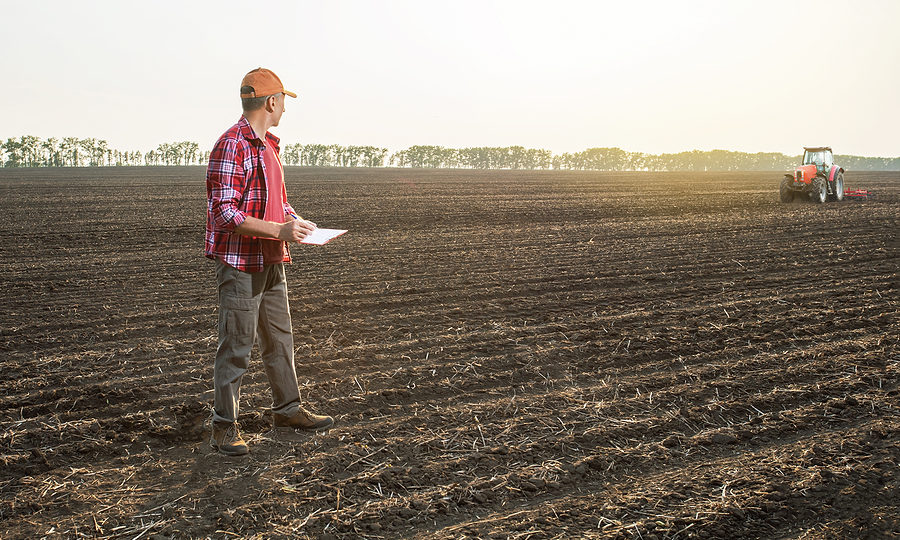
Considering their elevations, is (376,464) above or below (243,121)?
below

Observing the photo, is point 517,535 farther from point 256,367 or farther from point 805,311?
point 805,311

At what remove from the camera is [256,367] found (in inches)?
236

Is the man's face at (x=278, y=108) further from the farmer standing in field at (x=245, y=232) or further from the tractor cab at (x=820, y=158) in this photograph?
the tractor cab at (x=820, y=158)

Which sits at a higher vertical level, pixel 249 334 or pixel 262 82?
pixel 262 82

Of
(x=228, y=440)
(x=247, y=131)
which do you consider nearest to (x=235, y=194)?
(x=247, y=131)

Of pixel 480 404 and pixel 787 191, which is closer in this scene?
pixel 480 404

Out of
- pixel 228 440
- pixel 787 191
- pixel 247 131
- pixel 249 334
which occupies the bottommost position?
pixel 228 440

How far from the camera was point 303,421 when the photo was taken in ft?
15.0

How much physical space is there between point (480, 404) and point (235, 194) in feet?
7.79

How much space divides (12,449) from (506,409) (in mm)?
3273

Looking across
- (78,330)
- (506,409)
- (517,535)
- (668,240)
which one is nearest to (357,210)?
(668,240)

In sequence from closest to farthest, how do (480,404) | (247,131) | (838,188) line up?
(247,131) → (480,404) → (838,188)

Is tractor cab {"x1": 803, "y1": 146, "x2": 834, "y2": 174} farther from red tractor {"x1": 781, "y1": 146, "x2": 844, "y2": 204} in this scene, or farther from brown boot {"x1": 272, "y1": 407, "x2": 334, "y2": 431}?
brown boot {"x1": 272, "y1": 407, "x2": 334, "y2": 431}

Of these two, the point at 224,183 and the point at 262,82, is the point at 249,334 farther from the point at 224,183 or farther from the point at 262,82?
the point at 262,82
